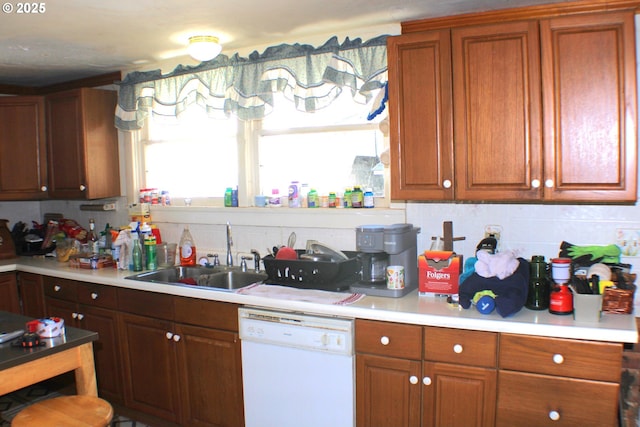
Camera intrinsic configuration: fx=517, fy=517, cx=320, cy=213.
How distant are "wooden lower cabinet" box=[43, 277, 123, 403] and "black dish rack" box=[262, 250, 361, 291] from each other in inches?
41.9

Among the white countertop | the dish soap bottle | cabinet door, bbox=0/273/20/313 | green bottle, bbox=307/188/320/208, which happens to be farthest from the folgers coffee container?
cabinet door, bbox=0/273/20/313

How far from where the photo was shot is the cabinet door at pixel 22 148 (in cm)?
393

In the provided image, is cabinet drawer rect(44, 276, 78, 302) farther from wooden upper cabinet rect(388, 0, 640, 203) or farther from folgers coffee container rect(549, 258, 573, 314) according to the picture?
folgers coffee container rect(549, 258, 573, 314)

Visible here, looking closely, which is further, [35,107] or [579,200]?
[35,107]

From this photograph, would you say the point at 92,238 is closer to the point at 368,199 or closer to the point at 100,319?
the point at 100,319

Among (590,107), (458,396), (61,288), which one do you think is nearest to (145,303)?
(61,288)

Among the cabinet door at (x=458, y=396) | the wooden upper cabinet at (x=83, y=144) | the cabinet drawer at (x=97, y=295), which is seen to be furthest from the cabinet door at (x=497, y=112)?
the wooden upper cabinet at (x=83, y=144)

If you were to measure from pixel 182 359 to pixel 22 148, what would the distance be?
2306 mm

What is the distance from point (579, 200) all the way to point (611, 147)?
25cm

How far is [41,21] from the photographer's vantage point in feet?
8.58

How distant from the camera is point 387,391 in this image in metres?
2.28

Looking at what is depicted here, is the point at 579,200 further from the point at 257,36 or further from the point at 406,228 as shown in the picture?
the point at 257,36

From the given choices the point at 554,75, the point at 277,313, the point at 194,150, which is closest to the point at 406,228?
the point at 277,313

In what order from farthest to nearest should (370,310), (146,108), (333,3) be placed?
(146,108) < (333,3) < (370,310)
